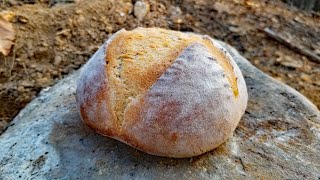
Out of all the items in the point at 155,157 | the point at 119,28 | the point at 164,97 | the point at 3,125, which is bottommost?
the point at 3,125

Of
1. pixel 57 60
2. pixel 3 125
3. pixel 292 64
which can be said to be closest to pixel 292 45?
pixel 292 64

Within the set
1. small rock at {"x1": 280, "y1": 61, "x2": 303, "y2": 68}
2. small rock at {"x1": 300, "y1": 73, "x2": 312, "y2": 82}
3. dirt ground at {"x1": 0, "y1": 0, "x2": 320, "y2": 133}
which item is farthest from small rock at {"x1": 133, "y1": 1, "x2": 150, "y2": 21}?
small rock at {"x1": 300, "y1": 73, "x2": 312, "y2": 82}

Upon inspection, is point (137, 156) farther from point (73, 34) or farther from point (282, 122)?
point (73, 34)

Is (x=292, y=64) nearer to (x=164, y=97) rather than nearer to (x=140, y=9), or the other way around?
(x=140, y=9)

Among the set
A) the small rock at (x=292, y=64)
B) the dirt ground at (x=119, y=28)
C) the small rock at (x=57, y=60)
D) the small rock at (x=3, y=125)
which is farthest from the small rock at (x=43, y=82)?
the small rock at (x=292, y=64)

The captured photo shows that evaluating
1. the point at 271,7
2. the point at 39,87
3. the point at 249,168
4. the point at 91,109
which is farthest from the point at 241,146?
the point at 271,7

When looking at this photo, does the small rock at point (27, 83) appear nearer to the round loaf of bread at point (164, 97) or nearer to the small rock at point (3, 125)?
the small rock at point (3, 125)
